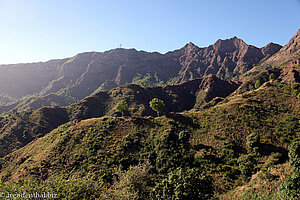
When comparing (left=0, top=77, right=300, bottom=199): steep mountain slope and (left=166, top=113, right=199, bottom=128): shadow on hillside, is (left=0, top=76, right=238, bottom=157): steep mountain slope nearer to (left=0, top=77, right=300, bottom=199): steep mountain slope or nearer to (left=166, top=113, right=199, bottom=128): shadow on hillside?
(left=0, top=77, right=300, bottom=199): steep mountain slope

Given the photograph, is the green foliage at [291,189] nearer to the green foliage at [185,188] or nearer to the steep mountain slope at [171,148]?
the steep mountain slope at [171,148]

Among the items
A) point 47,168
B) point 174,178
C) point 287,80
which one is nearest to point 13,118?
point 47,168

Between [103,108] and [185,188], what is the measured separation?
12918 cm

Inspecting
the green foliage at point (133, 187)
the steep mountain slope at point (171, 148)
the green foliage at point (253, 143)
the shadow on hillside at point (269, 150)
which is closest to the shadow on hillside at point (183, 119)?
the steep mountain slope at point (171, 148)

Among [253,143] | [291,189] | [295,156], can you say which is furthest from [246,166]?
[291,189]

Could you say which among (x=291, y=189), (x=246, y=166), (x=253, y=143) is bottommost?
(x=246, y=166)

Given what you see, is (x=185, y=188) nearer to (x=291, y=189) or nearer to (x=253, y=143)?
(x=291, y=189)

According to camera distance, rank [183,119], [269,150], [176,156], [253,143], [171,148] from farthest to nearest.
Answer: [183,119], [171,148], [176,156], [253,143], [269,150]

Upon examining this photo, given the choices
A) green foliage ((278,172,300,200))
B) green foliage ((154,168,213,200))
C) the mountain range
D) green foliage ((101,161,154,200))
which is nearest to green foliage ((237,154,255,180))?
the mountain range

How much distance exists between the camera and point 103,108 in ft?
455

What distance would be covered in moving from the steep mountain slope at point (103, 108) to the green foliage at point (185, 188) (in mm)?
92406

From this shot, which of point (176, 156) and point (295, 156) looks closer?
point (295, 156)

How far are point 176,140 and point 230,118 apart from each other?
2587cm

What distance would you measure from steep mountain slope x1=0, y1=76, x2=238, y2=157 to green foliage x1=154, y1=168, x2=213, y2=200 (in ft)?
303
